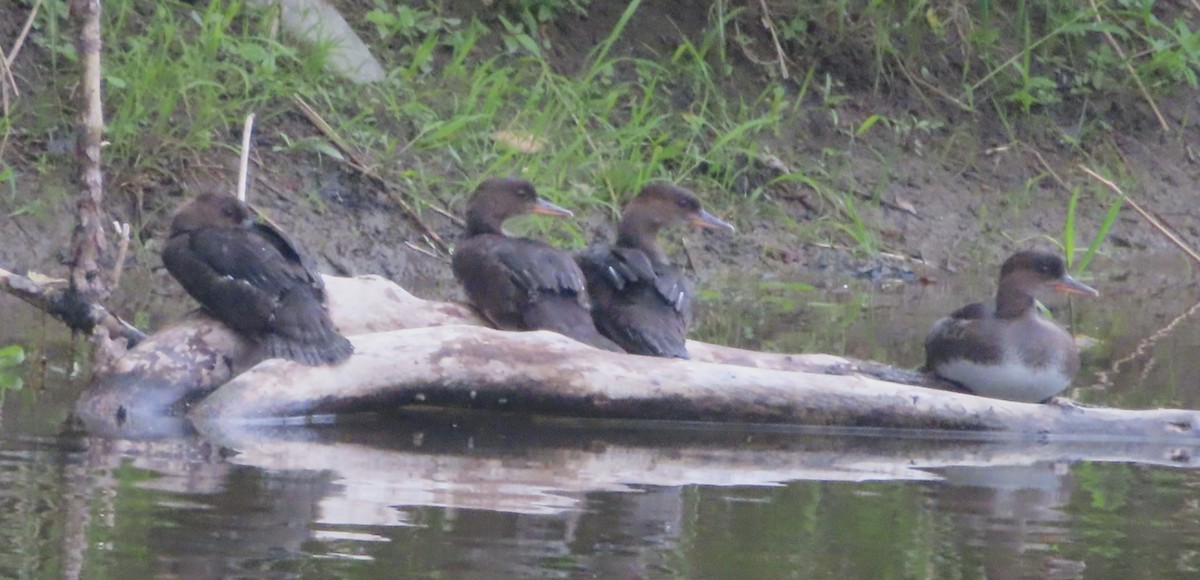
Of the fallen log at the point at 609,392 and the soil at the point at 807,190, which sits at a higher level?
the soil at the point at 807,190

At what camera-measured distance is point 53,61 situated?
30.3 feet

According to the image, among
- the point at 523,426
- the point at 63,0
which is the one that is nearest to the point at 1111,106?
the point at 63,0

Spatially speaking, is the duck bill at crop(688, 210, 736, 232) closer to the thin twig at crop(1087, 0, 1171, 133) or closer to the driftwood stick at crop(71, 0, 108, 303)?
the driftwood stick at crop(71, 0, 108, 303)

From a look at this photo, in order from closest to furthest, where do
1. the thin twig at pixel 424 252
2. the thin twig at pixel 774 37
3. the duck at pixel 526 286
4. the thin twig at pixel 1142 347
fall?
the duck at pixel 526 286 < the thin twig at pixel 1142 347 < the thin twig at pixel 424 252 < the thin twig at pixel 774 37

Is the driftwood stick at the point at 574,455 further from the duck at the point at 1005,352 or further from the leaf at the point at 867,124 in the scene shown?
the leaf at the point at 867,124

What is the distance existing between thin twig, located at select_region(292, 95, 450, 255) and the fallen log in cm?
354

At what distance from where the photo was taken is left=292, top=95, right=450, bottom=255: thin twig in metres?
9.33

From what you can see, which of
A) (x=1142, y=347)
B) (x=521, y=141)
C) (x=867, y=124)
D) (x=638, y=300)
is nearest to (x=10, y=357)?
(x=638, y=300)

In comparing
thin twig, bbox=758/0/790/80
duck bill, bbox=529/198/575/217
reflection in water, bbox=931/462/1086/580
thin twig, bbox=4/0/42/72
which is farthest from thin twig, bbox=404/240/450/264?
reflection in water, bbox=931/462/1086/580

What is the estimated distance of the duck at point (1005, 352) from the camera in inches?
245

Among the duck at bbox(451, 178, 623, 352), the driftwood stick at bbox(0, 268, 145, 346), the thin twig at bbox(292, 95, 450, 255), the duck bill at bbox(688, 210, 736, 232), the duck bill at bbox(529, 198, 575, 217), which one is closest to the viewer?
the driftwood stick at bbox(0, 268, 145, 346)

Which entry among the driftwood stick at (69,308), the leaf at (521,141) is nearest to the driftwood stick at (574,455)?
the driftwood stick at (69,308)

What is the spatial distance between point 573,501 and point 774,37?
7.36 m

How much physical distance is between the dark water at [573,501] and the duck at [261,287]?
0.29 meters
